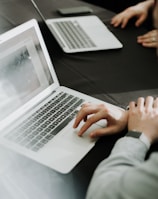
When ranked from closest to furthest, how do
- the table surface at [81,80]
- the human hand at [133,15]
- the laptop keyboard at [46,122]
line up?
the table surface at [81,80]
the laptop keyboard at [46,122]
the human hand at [133,15]

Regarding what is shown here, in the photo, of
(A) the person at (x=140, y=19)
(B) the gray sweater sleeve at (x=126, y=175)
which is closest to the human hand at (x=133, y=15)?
(A) the person at (x=140, y=19)

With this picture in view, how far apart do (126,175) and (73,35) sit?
2.63 ft

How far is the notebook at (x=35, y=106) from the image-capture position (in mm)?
977

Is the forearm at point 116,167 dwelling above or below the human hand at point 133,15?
above

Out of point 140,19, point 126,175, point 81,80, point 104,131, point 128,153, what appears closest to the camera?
point 126,175

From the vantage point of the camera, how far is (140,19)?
1631 millimetres

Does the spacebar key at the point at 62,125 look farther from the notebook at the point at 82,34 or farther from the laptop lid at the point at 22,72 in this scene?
the notebook at the point at 82,34

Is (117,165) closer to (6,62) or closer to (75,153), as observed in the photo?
(75,153)

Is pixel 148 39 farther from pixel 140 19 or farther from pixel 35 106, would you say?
pixel 35 106

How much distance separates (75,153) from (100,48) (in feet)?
1.83

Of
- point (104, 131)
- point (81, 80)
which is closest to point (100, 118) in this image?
point (104, 131)

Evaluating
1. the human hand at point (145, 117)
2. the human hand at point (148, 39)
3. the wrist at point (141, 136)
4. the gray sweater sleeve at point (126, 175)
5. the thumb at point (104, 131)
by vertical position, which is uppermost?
the gray sweater sleeve at point (126, 175)

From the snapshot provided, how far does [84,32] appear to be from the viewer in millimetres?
1495

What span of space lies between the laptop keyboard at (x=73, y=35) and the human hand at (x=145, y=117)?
1.26ft
